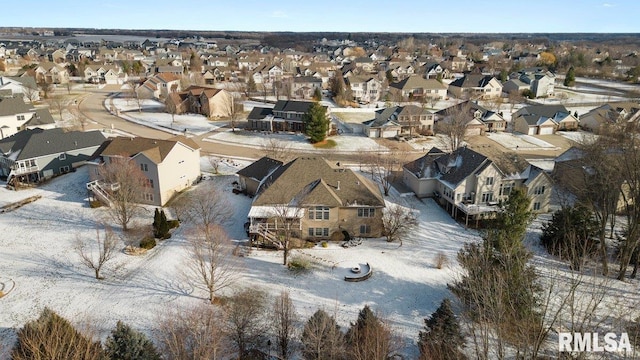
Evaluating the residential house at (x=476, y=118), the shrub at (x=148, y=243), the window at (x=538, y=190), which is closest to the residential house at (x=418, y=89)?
the residential house at (x=476, y=118)

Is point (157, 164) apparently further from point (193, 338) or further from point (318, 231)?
point (193, 338)

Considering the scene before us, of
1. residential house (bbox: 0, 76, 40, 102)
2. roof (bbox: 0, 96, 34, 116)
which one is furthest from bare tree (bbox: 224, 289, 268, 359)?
residential house (bbox: 0, 76, 40, 102)

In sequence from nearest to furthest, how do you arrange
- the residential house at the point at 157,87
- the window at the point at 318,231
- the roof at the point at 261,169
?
1. the window at the point at 318,231
2. the roof at the point at 261,169
3. the residential house at the point at 157,87

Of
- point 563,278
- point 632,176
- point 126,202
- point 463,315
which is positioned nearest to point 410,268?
point 463,315

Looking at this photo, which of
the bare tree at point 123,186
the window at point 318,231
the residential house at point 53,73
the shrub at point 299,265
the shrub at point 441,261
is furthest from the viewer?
the residential house at point 53,73

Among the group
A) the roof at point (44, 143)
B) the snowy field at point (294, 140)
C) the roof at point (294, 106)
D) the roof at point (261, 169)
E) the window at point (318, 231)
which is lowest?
the window at point (318, 231)

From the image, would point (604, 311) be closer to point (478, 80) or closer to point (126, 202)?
point (126, 202)
